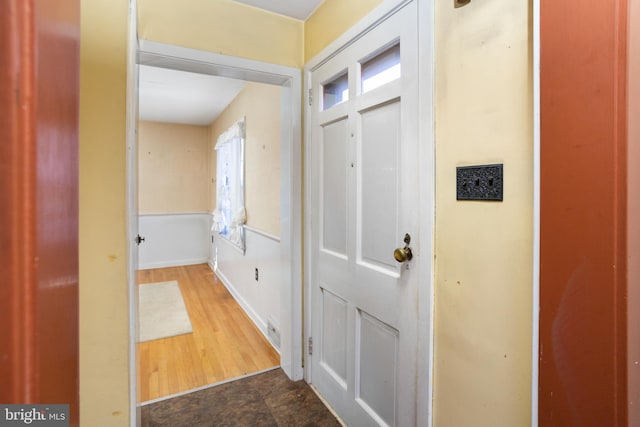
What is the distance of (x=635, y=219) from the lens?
64cm

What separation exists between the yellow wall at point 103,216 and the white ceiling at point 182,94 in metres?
1.57

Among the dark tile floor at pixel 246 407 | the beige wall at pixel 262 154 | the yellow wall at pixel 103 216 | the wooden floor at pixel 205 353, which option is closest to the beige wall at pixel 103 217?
the yellow wall at pixel 103 216

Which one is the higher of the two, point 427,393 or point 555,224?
point 555,224

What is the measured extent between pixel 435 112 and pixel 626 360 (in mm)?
802

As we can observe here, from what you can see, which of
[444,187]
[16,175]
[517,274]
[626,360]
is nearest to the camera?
→ [16,175]

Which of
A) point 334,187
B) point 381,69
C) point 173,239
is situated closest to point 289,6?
point 381,69

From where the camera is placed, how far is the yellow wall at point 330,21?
1451 mm

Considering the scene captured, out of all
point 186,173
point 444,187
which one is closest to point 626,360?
point 444,187

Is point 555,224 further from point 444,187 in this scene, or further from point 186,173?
point 186,173

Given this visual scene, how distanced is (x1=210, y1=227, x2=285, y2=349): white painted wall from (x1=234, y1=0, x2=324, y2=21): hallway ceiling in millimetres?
1475

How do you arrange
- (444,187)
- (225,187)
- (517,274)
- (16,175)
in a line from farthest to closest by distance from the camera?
(225,187) → (444,187) → (517,274) → (16,175)

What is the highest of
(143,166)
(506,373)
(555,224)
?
(143,166)

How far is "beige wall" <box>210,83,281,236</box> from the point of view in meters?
2.46

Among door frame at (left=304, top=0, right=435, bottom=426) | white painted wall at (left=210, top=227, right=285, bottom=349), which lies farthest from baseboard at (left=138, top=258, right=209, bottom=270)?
door frame at (left=304, top=0, right=435, bottom=426)
